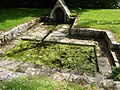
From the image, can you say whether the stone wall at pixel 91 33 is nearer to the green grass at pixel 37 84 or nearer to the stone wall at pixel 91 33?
the stone wall at pixel 91 33

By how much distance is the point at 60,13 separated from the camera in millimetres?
14938

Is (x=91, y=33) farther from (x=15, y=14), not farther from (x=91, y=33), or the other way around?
(x=15, y=14)

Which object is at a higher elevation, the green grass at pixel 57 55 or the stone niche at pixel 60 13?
the stone niche at pixel 60 13

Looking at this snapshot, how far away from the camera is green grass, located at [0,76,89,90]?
477 centimetres

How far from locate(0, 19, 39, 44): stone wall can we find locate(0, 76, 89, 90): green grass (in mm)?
4804

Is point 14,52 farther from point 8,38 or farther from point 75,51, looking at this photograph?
point 75,51

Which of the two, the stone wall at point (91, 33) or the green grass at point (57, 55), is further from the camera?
the stone wall at point (91, 33)

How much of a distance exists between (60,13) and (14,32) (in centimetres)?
523

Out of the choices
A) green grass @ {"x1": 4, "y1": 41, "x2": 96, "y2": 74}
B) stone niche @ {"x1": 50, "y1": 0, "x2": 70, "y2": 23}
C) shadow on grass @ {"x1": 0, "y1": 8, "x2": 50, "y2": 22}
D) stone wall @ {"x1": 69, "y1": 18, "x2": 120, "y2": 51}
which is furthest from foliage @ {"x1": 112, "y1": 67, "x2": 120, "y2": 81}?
stone niche @ {"x1": 50, "y1": 0, "x2": 70, "y2": 23}

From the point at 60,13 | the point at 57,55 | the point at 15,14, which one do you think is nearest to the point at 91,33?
the point at 57,55

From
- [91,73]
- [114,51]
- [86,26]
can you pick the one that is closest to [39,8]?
[86,26]

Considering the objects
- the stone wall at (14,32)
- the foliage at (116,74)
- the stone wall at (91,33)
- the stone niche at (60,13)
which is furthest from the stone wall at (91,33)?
the foliage at (116,74)

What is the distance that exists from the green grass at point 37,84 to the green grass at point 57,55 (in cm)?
216

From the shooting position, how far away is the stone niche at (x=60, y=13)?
1414cm
